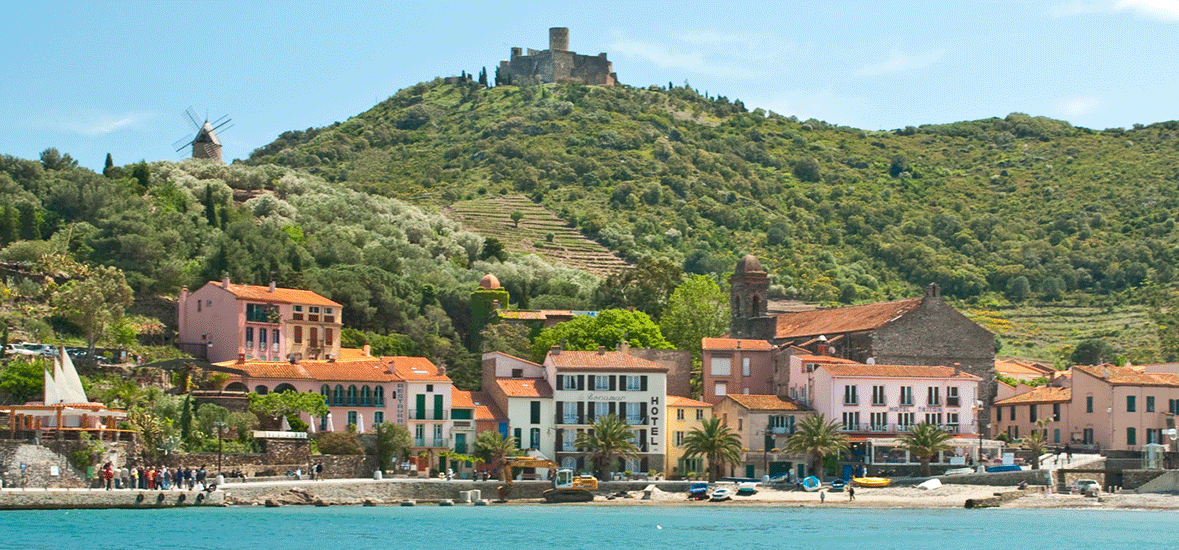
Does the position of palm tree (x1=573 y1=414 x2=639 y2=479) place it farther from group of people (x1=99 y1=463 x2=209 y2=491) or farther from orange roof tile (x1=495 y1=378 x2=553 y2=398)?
group of people (x1=99 y1=463 x2=209 y2=491)

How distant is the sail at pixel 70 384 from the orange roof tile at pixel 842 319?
126 ft

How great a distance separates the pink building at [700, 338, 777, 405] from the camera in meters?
79.9

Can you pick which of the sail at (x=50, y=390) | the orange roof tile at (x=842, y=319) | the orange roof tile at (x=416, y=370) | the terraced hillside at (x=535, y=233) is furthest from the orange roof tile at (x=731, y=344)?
the terraced hillside at (x=535, y=233)

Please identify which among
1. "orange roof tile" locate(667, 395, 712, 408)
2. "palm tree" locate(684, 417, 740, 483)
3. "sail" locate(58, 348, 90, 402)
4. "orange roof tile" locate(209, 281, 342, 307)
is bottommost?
"palm tree" locate(684, 417, 740, 483)

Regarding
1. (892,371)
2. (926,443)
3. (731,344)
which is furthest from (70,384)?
(892,371)

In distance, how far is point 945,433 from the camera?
7244 centimetres

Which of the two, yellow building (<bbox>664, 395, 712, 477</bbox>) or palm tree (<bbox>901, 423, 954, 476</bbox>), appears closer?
palm tree (<bbox>901, 423, 954, 476</bbox>)

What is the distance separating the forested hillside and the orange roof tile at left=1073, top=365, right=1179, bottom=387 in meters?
26.5

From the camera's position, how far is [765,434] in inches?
2931

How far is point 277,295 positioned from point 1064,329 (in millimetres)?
62906

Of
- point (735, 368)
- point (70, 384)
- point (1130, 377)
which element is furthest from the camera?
point (735, 368)

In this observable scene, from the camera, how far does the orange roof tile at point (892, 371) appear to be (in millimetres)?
74375

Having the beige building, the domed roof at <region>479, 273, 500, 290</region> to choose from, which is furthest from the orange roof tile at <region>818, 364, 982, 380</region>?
the domed roof at <region>479, 273, 500, 290</region>

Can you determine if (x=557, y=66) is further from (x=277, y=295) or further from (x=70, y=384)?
(x=70, y=384)
